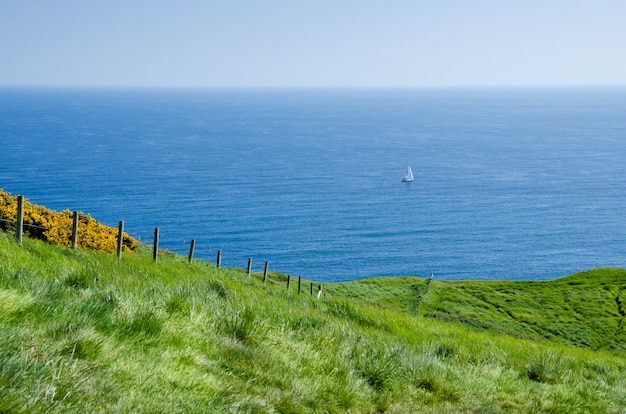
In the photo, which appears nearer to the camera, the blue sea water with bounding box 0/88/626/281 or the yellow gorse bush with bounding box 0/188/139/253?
the yellow gorse bush with bounding box 0/188/139/253

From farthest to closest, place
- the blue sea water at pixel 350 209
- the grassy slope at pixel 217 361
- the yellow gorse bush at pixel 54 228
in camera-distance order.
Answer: the blue sea water at pixel 350 209 → the yellow gorse bush at pixel 54 228 → the grassy slope at pixel 217 361

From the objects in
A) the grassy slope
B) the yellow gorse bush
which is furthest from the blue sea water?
the grassy slope

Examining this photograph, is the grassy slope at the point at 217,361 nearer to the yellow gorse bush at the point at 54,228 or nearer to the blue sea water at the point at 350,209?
the yellow gorse bush at the point at 54,228

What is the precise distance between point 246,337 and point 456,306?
68.3 m

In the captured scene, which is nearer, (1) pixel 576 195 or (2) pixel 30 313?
(2) pixel 30 313

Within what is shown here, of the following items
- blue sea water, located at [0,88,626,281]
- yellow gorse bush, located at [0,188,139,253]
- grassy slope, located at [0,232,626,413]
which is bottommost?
blue sea water, located at [0,88,626,281]

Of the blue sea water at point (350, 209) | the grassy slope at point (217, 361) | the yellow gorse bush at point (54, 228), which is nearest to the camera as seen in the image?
the grassy slope at point (217, 361)

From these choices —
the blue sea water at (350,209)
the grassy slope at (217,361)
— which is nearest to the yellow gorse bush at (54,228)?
the grassy slope at (217,361)

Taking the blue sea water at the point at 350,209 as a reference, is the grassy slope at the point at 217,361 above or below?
above

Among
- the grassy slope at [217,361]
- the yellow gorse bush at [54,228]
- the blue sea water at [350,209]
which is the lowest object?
the blue sea water at [350,209]

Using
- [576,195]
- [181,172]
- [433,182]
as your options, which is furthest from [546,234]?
[181,172]

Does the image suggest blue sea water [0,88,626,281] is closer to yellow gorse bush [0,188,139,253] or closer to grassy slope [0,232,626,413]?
yellow gorse bush [0,188,139,253]

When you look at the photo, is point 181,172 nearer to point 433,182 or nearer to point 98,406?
point 433,182

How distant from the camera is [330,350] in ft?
29.2
